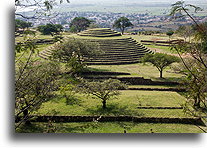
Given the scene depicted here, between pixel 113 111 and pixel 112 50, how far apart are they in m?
17.1


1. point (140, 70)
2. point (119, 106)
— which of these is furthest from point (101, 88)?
point (140, 70)

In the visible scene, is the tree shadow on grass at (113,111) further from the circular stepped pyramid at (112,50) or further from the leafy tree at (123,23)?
the leafy tree at (123,23)

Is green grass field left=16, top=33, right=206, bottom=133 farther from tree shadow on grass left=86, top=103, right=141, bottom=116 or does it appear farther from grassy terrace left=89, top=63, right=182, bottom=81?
grassy terrace left=89, top=63, right=182, bottom=81

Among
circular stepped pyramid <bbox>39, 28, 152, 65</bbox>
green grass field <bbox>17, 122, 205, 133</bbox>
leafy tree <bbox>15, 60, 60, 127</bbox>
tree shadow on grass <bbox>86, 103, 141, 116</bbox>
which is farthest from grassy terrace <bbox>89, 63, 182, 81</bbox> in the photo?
leafy tree <bbox>15, 60, 60, 127</bbox>

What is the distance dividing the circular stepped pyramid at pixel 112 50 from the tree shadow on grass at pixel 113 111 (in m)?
11.7

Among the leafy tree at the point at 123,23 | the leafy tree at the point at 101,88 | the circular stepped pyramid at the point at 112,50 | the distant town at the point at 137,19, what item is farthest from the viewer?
the leafy tree at the point at 123,23

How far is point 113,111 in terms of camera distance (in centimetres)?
1205

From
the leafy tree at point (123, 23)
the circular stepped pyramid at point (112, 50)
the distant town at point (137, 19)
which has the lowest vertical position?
the circular stepped pyramid at point (112, 50)

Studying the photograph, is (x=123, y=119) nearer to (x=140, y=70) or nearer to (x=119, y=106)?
(x=119, y=106)

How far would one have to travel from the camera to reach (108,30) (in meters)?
35.9

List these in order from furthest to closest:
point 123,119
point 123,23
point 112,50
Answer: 1. point 123,23
2. point 112,50
3. point 123,119

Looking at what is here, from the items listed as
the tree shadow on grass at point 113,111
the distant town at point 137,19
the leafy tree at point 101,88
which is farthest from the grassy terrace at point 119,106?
the distant town at point 137,19

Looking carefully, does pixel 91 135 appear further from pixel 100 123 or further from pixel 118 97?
Answer: pixel 118 97

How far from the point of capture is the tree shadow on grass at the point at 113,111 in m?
11.7
